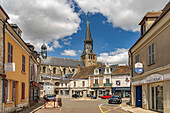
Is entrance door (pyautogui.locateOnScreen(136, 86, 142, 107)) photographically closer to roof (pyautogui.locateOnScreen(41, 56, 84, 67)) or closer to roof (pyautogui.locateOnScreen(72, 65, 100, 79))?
roof (pyautogui.locateOnScreen(72, 65, 100, 79))

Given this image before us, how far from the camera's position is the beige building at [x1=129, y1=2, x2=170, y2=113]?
11750mm

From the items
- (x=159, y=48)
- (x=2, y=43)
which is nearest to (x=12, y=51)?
(x=2, y=43)

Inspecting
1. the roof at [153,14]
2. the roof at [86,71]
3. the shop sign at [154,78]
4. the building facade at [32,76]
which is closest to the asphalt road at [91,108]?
the shop sign at [154,78]

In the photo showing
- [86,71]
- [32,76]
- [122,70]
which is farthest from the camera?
[86,71]

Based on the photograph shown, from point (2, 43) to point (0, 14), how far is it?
5.28 feet

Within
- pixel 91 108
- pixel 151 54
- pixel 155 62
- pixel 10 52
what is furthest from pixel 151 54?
pixel 10 52

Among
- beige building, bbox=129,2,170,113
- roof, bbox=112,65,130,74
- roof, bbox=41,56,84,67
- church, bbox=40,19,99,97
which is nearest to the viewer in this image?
beige building, bbox=129,2,170,113

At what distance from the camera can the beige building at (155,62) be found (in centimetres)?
1175

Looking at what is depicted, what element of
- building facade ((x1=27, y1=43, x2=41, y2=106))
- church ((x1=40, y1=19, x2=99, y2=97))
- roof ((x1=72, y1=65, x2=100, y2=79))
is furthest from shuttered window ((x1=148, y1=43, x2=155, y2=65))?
church ((x1=40, y1=19, x2=99, y2=97))

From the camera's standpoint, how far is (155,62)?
13.7 metres

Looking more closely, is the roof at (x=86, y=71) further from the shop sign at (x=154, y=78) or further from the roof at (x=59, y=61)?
the shop sign at (x=154, y=78)

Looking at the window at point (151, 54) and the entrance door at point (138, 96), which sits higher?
the window at point (151, 54)

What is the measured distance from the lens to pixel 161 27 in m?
12.5

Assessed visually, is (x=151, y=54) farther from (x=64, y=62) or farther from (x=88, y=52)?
(x=88, y=52)
